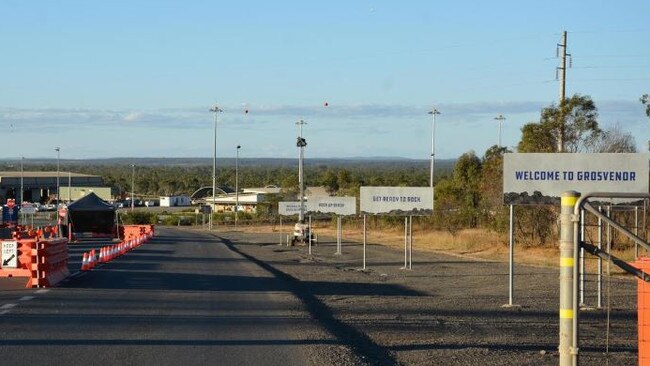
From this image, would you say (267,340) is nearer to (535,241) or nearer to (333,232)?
(535,241)

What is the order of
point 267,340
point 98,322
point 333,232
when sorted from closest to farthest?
point 267,340 → point 98,322 → point 333,232

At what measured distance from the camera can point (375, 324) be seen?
54.0 ft

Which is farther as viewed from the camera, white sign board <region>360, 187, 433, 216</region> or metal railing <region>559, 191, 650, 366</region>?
white sign board <region>360, 187, 433, 216</region>

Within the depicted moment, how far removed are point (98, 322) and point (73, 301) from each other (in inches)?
148

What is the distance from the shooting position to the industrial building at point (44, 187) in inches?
5025

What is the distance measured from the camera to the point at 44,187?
145875 millimetres

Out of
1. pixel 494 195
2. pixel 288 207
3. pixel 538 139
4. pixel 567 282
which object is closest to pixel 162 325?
pixel 567 282

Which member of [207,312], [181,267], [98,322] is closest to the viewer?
[98,322]

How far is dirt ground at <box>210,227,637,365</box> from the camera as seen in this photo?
Answer: 515 inches

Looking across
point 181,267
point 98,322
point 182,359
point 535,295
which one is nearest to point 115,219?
point 181,267

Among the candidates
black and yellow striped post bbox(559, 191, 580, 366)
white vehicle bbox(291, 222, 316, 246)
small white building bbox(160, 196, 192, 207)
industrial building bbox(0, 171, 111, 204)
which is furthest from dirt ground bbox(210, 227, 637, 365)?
small white building bbox(160, 196, 192, 207)

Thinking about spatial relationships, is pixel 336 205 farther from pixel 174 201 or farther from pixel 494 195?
pixel 174 201

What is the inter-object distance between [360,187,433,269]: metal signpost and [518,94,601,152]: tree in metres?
11.2

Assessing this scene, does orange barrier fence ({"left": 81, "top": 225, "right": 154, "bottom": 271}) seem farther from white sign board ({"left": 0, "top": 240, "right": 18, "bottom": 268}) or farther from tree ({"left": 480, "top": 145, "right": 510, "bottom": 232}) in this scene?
tree ({"left": 480, "top": 145, "right": 510, "bottom": 232})
